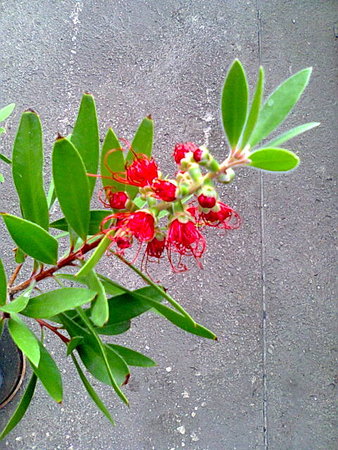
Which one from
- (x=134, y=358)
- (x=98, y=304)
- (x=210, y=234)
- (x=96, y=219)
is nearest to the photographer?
(x=98, y=304)

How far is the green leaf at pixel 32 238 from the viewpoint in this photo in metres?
0.56

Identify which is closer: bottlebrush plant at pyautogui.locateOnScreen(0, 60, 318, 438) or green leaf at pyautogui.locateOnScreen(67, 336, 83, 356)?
bottlebrush plant at pyautogui.locateOnScreen(0, 60, 318, 438)

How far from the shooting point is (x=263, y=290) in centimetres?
142

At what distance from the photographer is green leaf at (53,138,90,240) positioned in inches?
20.2

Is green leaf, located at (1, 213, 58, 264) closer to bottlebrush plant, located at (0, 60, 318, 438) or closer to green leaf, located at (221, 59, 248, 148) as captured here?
bottlebrush plant, located at (0, 60, 318, 438)

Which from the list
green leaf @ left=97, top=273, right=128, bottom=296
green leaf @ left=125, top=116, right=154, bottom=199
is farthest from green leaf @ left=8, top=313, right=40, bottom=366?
green leaf @ left=125, top=116, right=154, bottom=199

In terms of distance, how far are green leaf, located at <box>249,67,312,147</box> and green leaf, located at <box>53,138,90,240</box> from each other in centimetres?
18

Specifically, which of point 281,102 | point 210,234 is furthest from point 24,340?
point 210,234

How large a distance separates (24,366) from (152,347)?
0.33 metres

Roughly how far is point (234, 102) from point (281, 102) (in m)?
0.04

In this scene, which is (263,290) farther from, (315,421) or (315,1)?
(315,1)

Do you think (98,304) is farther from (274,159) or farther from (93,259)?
(274,159)

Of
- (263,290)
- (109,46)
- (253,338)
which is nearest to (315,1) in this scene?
(109,46)

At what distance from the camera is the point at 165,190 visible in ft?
1.62
